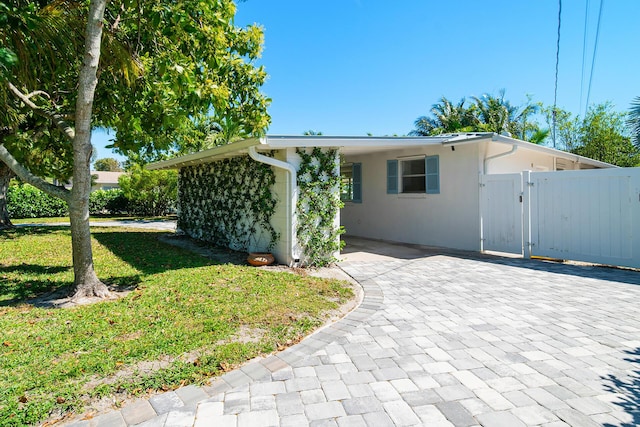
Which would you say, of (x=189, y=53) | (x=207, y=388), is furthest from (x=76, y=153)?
(x=207, y=388)

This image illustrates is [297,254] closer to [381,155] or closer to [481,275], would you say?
[481,275]

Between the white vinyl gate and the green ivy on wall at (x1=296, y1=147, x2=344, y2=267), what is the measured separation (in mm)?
4049

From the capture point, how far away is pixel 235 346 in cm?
367

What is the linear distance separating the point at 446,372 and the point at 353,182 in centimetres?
1000

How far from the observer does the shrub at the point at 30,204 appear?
21.7m

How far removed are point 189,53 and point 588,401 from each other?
7.17m

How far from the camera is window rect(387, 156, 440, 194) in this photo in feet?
33.3

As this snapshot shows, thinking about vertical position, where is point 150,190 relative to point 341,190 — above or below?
above

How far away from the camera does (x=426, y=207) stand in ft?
34.4

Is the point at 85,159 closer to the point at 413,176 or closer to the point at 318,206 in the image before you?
the point at 318,206

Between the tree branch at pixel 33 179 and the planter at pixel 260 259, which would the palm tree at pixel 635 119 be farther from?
the tree branch at pixel 33 179

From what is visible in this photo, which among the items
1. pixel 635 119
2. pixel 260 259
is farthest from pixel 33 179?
pixel 635 119

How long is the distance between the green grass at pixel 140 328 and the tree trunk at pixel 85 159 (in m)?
0.58

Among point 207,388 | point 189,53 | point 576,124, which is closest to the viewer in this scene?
point 207,388
